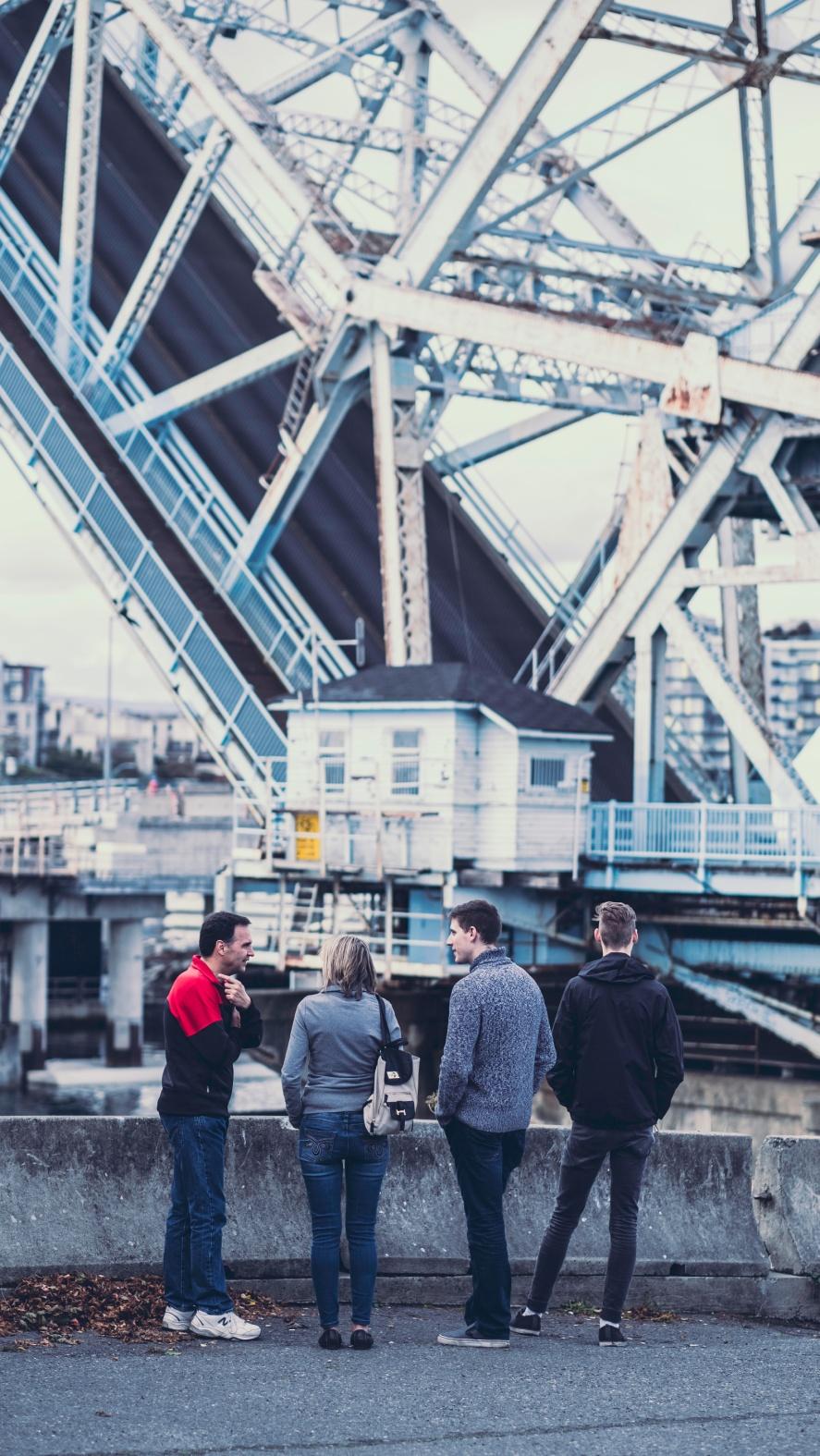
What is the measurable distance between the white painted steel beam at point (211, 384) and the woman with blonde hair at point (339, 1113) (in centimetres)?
2129

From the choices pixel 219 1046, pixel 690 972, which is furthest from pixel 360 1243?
pixel 690 972

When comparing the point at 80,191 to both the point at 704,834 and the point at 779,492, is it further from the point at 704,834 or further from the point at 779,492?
the point at 704,834

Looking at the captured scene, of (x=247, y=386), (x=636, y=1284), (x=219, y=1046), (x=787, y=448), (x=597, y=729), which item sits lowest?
(x=636, y=1284)

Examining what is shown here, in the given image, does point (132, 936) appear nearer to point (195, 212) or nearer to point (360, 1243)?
point (195, 212)

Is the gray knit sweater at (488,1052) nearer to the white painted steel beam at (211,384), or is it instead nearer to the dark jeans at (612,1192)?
the dark jeans at (612,1192)

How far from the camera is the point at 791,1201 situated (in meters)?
10.5

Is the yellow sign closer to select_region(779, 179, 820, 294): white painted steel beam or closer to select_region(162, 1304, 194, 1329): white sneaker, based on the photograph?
select_region(779, 179, 820, 294): white painted steel beam

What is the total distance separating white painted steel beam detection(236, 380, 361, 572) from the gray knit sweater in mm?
21080

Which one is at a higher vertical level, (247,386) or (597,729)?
(247,386)

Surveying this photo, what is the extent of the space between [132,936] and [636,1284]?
38897 mm

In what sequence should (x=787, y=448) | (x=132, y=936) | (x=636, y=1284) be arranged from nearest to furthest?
1. (x=636, y=1284)
2. (x=787, y=448)
3. (x=132, y=936)

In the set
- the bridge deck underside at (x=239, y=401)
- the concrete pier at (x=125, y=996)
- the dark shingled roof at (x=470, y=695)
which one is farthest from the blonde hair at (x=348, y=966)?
the concrete pier at (x=125, y=996)

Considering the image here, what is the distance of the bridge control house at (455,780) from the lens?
24781 millimetres

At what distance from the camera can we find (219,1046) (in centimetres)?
847
